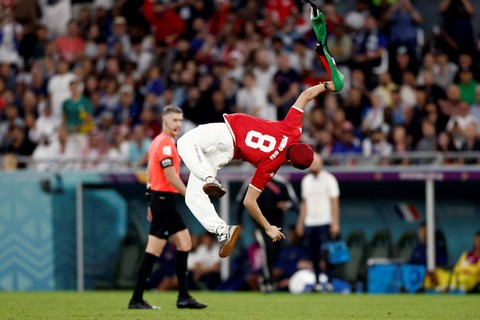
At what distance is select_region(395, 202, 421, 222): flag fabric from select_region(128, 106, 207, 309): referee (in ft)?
24.1

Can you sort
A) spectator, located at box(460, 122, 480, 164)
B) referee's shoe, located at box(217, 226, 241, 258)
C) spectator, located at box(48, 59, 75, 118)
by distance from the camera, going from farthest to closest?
1. spectator, located at box(48, 59, 75, 118)
2. spectator, located at box(460, 122, 480, 164)
3. referee's shoe, located at box(217, 226, 241, 258)

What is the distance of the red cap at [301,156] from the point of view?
11.9m

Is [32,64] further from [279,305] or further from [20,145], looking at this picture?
[279,305]

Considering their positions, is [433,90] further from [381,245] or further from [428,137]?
[381,245]

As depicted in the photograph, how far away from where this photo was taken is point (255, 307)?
560 inches

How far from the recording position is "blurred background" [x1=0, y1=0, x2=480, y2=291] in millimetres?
19562

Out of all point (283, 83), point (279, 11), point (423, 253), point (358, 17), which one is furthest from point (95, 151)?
point (423, 253)

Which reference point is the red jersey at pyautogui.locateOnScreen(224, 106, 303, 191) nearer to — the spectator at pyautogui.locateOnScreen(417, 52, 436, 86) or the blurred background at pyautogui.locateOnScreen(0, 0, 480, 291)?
the blurred background at pyautogui.locateOnScreen(0, 0, 480, 291)

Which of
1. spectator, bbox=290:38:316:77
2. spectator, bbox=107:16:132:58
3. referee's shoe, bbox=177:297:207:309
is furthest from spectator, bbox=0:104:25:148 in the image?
referee's shoe, bbox=177:297:207:309

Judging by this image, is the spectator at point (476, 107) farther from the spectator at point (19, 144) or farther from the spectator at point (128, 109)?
the spectator at point (19, 144)

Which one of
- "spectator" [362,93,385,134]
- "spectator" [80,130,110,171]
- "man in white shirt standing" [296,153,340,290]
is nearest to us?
"man in white shirt standing" [296,153,340,290]

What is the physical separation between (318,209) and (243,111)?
11.4 feet

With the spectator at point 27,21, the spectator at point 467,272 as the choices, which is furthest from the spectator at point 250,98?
the spectator at point 27,21

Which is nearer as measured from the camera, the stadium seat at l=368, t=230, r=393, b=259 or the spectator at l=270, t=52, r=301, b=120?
the stadium seat at l=368, t=230, r=393, b=259
